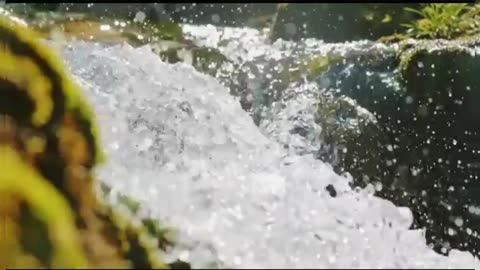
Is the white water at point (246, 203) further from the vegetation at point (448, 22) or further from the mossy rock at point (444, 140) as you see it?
the vegetation at point (448, 22)

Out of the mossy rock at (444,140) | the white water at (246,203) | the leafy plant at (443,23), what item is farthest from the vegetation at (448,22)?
the white water at (246,203)

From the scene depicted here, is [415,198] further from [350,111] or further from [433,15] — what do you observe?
[433,15]

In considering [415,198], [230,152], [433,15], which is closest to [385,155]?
[415,198]

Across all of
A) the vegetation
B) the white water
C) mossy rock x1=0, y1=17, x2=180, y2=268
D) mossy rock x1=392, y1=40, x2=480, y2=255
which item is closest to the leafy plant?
the vegetation

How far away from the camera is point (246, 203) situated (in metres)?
0.55

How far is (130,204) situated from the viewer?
0.52m

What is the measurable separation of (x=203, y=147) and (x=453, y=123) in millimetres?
804

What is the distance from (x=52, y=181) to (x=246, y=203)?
0.46ft

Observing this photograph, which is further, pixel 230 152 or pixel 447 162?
pixel 447 162

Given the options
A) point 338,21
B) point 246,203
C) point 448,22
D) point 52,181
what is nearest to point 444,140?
point 448,22

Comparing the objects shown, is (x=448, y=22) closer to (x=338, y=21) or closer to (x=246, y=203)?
(x=338, y=21)

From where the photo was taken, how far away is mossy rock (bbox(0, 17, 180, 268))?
0.47 metres

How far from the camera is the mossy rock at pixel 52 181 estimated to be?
1.53ft

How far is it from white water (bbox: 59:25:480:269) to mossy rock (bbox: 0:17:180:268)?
0.08 feet
